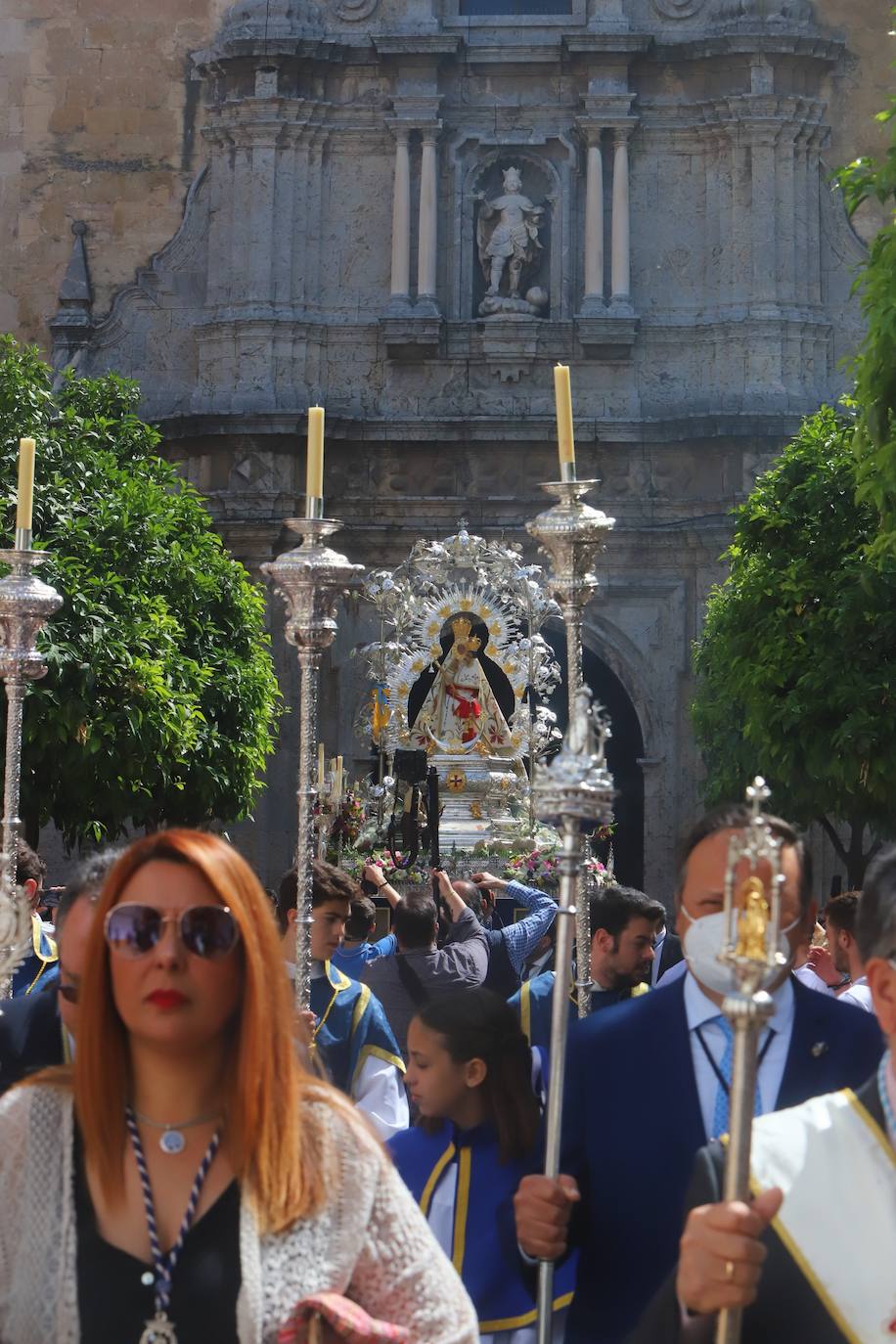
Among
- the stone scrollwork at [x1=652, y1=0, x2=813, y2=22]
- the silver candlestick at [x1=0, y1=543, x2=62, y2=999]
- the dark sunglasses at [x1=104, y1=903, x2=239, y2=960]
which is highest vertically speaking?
the stone scrollwork at [x1=652, y1=0, x2=813, y2=22]

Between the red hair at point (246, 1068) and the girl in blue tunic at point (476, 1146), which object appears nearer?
the red hair at point (246, 1068)

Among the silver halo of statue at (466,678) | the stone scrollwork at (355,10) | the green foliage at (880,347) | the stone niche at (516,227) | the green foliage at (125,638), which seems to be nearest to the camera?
the green foliage at (880,347)

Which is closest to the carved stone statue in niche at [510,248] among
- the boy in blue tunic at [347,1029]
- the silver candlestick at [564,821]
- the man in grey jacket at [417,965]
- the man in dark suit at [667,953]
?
the man in dark suit at [667,953]

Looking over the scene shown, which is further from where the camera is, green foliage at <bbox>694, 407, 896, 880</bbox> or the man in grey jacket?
green foliage at <bbox>694, 407, 896, 880</bbox>

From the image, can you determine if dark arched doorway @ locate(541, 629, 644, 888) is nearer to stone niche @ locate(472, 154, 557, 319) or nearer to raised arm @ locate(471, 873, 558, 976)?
stone niche @ locate(472, 154, 557, 319)

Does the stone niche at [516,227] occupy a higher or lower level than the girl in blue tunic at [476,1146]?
higher

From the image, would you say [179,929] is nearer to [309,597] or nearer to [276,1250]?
[276,1250]

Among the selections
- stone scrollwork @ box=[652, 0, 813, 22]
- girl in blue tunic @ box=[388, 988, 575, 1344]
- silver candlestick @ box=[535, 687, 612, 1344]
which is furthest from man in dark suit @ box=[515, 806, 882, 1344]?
stone scrollwork @ box=[652, 0, 813, 22]

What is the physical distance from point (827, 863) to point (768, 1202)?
70.0ft

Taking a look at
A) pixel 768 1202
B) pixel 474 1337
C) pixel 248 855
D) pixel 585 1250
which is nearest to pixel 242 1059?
pixel 474 1337

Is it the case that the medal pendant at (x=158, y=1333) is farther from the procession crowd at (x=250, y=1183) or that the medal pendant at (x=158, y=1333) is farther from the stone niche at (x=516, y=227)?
the stone niche at (x=516, y=227)

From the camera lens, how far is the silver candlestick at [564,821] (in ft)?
13.0

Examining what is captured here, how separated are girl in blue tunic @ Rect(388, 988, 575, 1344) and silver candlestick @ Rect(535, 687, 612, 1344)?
870mm

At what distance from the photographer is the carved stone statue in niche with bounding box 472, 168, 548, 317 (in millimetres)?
24781
